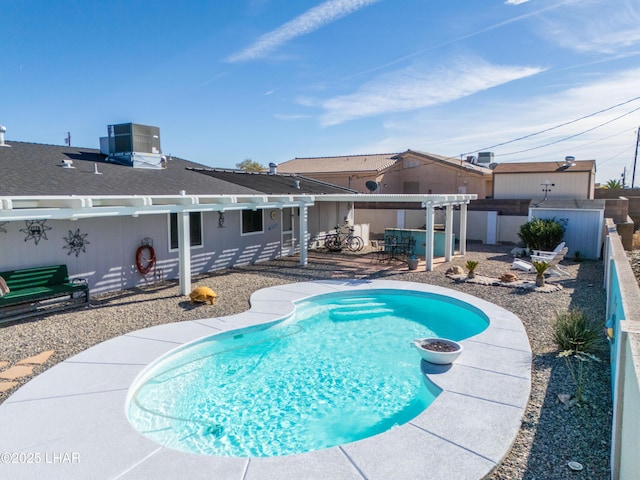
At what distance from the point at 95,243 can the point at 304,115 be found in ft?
55.9

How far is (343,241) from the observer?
1920cm

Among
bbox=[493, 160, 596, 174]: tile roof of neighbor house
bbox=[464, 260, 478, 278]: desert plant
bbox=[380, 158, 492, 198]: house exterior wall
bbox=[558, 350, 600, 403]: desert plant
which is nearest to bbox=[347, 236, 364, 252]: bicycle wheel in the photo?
bbox=[464, 260, 478, 278]: desert plant

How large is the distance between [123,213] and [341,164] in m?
23.4

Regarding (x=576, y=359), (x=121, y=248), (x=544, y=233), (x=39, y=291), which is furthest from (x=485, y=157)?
(x=39, y=291)

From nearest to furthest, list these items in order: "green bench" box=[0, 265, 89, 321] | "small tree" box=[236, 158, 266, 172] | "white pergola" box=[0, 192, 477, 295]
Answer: "white pergola" box=[0, 192, 477, 295] < "green bench" box=[0, 265, 89, 321] < "small tree" box=[236, 158, 266, 172]

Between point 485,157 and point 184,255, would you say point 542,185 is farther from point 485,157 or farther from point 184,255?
point 184,255

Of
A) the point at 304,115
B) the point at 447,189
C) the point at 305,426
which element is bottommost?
the point at 305,426

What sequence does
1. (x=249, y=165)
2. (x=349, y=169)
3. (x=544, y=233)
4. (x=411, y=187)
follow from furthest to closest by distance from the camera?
(x=249, y=165)
(x=411, y=187)
(x=349, y=169)
(x=544, y=233)

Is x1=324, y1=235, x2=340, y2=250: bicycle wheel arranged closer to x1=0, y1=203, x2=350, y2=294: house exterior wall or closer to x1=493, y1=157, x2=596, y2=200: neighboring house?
x1=0, y1=203, x2=350, y2=294: house exterior wall

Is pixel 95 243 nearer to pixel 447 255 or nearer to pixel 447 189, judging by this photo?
pixel 447 255

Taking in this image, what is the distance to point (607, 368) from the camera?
6.22 m

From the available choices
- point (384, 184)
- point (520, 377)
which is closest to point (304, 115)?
point (384, 184)

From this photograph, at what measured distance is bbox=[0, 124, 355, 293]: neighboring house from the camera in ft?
28.7

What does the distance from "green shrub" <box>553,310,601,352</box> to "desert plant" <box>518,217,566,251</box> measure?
34.9 ft
